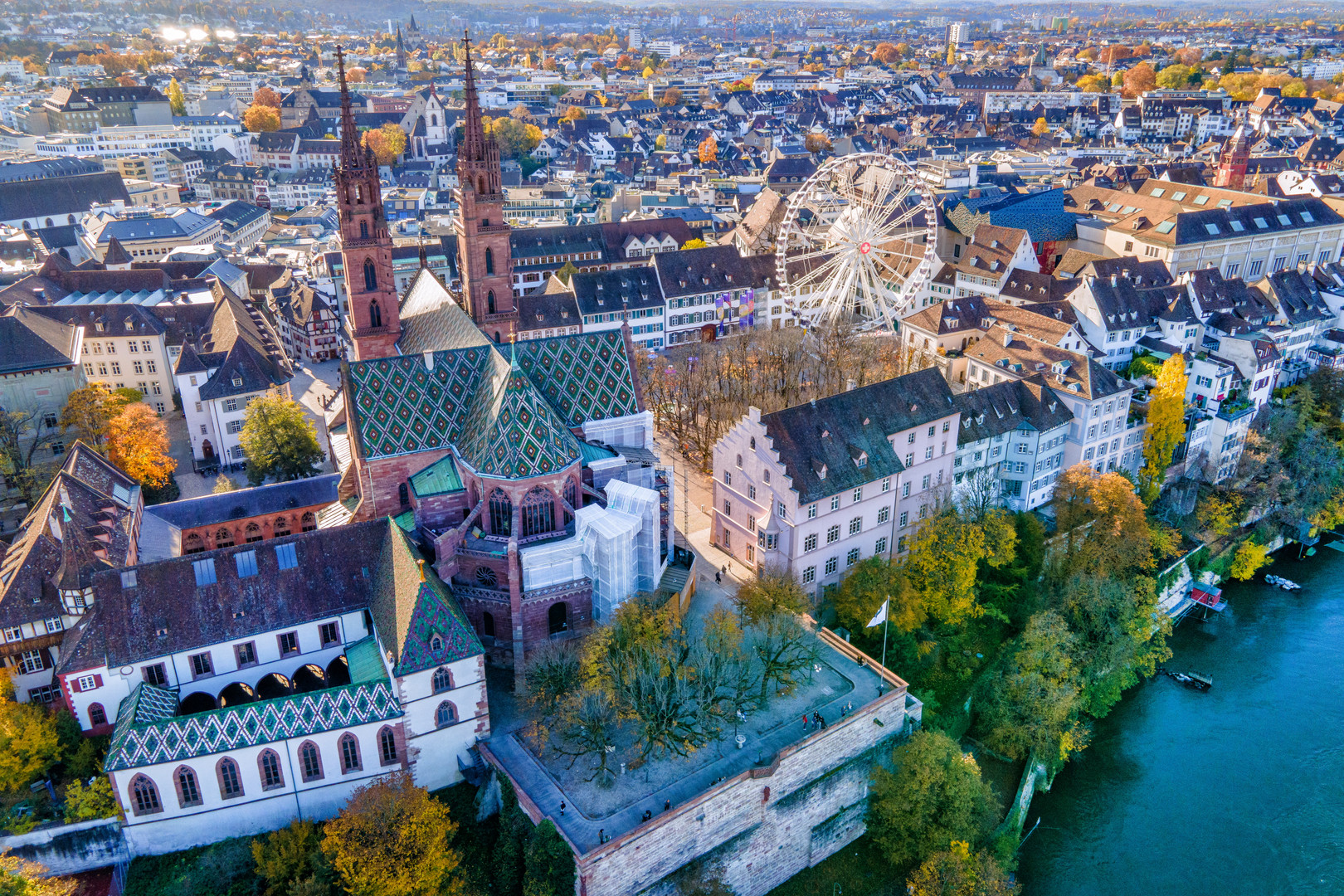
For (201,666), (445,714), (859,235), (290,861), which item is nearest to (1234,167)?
(859,235)

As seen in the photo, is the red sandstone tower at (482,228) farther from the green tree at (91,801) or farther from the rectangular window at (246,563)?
the green tree at (91,801)

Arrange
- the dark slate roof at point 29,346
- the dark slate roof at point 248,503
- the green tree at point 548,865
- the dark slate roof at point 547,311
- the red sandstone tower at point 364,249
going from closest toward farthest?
the green tree at point 548,865
the dark slate roof at point 248,503
the red sandstone tower at point 364,249
the dark slate roof at point 29,346
the dark slate roof at point 547,311

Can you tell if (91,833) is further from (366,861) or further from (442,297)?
(442,297)

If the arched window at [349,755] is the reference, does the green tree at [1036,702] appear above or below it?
below

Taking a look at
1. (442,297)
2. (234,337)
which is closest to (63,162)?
(234,337)

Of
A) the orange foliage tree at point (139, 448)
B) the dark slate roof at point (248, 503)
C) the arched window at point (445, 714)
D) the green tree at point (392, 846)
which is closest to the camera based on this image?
the green tree at point (392, 846)

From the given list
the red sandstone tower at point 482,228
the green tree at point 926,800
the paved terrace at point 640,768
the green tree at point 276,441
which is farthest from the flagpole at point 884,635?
the green tree at point 276,441
